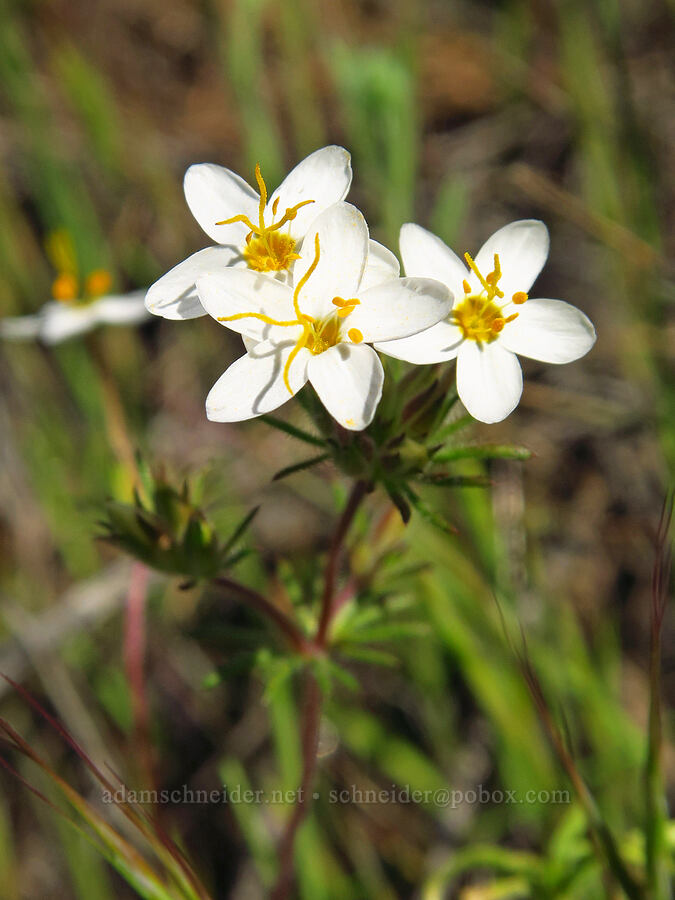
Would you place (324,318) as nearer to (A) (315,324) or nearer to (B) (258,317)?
(A) (315,324)

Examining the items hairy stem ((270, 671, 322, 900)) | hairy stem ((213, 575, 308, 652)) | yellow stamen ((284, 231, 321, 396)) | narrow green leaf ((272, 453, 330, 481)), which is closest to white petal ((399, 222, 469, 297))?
yellow stamen ((284, 231, 321, 396))

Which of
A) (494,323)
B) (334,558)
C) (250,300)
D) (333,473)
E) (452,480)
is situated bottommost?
(333,473)

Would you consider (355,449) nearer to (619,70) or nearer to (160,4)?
(619,70)

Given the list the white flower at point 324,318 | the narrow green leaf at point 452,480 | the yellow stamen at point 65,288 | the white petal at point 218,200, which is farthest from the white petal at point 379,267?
the yellow stamen at point 65,288

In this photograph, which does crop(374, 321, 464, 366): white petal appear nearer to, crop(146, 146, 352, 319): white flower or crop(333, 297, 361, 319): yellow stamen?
crop(333, 297, 361, 319): yellow stamen

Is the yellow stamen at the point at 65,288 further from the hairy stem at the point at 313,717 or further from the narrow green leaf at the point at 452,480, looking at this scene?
the narrow green leaf at the point at 452,480

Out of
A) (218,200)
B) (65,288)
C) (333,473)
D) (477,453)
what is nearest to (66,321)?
(65,288)
